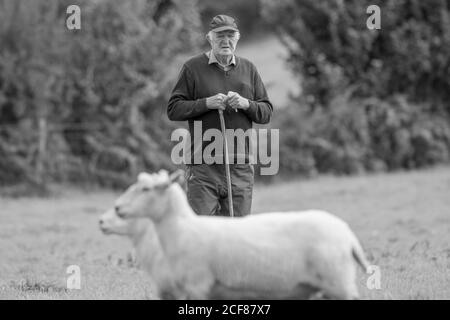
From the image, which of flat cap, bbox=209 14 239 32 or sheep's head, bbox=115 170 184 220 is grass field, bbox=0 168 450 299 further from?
flat cap, bbox=209 14 239 32

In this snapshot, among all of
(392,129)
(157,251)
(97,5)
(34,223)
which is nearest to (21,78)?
(97,5)

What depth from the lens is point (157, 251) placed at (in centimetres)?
575

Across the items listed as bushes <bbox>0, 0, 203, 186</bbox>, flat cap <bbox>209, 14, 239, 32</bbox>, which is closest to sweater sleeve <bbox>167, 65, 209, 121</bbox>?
flat cap <bbox>209, 14, 239, 32</bbox>

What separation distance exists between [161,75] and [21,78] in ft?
10.9

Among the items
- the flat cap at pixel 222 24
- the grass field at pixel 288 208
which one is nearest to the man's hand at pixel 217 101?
the flat cap at pixel 222 24

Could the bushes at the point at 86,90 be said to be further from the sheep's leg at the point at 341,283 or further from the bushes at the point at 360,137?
the sheep's leg at the point at 341,283

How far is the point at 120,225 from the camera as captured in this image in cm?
569

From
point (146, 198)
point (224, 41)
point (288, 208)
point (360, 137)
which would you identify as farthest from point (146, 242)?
point (360, 137)

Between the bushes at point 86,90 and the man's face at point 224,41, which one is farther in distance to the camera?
the bushes at point 86,90

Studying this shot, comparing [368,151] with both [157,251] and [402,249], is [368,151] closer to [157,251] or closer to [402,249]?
[402,249]

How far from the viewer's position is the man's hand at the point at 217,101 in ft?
24.6

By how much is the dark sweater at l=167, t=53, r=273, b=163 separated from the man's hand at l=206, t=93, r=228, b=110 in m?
0.25

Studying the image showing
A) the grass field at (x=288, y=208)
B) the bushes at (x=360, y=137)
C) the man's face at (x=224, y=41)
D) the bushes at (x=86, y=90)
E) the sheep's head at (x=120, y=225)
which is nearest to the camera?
the sheep's head at (x=120, y=225)

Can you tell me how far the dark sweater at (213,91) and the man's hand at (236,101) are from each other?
0.64ft
